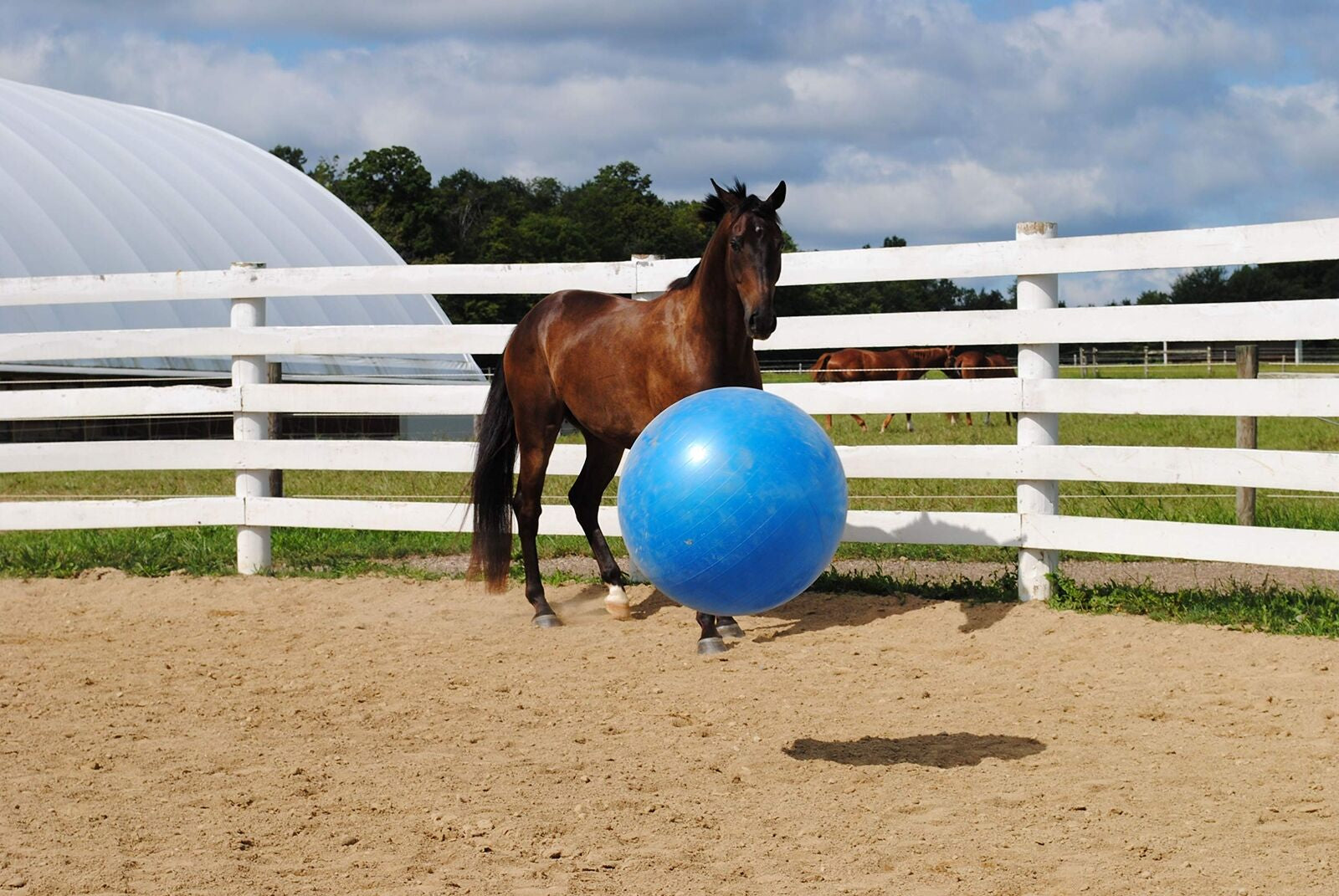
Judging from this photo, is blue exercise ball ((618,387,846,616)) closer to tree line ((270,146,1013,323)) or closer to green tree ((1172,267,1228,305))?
tree line ((270,146,1013,323))

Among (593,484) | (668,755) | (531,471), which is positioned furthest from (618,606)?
(668,755)

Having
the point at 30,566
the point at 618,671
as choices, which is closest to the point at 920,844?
the point at 618,671

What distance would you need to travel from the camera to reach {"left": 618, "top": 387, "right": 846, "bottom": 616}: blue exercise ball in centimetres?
438

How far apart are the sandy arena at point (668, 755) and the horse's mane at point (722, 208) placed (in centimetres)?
183

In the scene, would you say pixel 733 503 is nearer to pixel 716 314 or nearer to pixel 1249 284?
pixel 716 314

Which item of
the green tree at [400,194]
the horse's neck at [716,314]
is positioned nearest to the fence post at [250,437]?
the horse's neck at [716,314]

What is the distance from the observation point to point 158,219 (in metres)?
25.6

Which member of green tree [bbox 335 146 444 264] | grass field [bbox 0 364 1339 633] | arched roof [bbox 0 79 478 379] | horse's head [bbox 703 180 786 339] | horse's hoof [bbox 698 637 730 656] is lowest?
horse's hoof [bbox 698 637 730 656]

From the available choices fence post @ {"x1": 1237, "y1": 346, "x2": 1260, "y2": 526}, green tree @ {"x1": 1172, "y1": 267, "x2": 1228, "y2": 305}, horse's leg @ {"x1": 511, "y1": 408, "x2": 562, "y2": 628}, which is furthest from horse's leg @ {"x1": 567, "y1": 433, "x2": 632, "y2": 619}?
green tree @ {"x1": 1172, "y1": 267, "x2": 1228, "y2": 305}

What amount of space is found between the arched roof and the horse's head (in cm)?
1480

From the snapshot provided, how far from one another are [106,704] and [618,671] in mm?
2135

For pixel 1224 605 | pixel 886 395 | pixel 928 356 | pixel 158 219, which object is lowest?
pixel 1224 605

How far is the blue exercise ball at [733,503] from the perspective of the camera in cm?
438

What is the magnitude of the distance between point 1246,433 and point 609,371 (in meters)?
4.75
